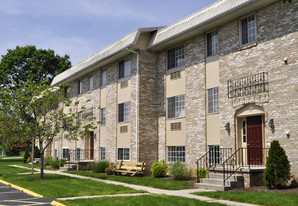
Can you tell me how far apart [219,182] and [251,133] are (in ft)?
10.0

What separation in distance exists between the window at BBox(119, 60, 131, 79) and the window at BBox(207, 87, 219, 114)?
7.51 metres

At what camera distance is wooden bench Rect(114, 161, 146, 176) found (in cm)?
2050

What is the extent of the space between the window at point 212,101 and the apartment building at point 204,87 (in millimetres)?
55

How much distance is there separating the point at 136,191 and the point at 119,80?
12843 millimetres

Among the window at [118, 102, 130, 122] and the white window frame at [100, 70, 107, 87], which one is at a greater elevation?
the white window frame at [100, 70, 107, 87]

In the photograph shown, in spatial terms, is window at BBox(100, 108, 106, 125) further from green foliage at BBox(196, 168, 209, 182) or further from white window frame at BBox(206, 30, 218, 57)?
green foliage at BBox(196, 168, 209, 182)

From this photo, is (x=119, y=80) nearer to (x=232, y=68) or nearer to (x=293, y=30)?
(x=232, y=68)

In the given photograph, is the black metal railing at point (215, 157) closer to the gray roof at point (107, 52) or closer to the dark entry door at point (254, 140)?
the dark entry door at point (254, 140)

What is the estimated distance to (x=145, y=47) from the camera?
75.1ft

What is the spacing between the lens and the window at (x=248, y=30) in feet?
53.9

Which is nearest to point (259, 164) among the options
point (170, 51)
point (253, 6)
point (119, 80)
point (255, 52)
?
point (255, 52)

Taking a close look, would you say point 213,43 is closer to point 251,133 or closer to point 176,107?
point 176,107

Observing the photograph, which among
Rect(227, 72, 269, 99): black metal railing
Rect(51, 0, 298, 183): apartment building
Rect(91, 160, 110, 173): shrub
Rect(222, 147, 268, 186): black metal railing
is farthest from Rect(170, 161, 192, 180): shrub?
Rect(91, 160, 110, 173): shrub

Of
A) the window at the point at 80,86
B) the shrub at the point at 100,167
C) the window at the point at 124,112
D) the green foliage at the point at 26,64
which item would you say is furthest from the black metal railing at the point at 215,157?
the green foliage at the point at 26,64
